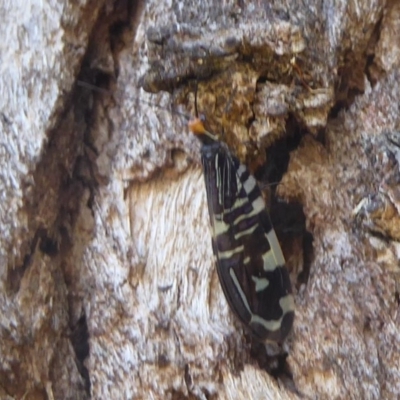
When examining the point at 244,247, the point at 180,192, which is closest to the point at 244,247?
the point at 244,247

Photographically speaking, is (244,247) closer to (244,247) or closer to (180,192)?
(244,247)

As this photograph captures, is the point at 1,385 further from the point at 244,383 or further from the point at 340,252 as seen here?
the point at 340,252

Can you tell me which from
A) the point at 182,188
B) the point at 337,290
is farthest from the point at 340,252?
the point at 182,188

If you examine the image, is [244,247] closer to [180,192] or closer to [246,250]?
[246,250]
